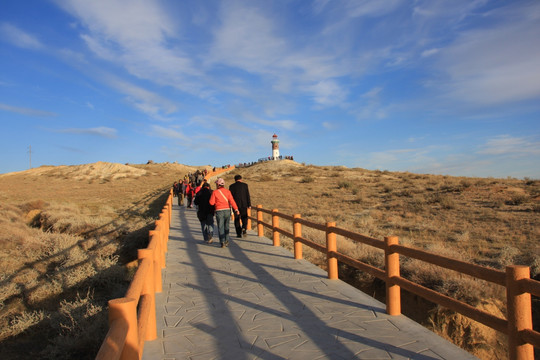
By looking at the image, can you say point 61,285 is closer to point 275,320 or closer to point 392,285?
point 275,320

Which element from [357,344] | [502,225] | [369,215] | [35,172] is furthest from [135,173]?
[357,344]

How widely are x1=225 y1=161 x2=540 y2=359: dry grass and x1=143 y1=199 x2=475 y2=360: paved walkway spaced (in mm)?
2361

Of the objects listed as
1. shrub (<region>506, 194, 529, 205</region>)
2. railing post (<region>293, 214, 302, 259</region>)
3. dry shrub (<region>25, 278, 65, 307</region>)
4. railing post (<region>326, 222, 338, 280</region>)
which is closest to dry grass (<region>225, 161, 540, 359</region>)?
shrub (<region>506, 194, 529, 205</region>)

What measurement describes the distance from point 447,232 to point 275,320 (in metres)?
11.4

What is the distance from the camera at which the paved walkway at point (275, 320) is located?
160 inches

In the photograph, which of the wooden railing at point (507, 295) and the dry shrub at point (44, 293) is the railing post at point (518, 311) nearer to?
the wooden railing at point (507, 295)

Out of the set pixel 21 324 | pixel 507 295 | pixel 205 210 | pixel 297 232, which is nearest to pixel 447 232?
pixel 297 232

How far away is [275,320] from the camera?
5.03 m

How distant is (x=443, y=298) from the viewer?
Answer: 4.20 m

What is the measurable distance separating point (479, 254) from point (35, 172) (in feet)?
291

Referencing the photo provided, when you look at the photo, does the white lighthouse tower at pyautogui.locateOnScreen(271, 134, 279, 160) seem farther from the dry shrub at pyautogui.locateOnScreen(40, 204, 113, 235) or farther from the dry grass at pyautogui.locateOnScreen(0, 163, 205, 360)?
the dry grass at pyautogui.locateOnScreen(0, 163, 205, 360)

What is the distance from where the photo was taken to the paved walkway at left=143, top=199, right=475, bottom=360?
4.07 meters

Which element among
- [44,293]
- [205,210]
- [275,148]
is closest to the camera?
[44,293]

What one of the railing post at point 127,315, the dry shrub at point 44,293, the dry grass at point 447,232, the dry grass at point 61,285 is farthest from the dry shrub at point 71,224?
the railing post at point 127,315
